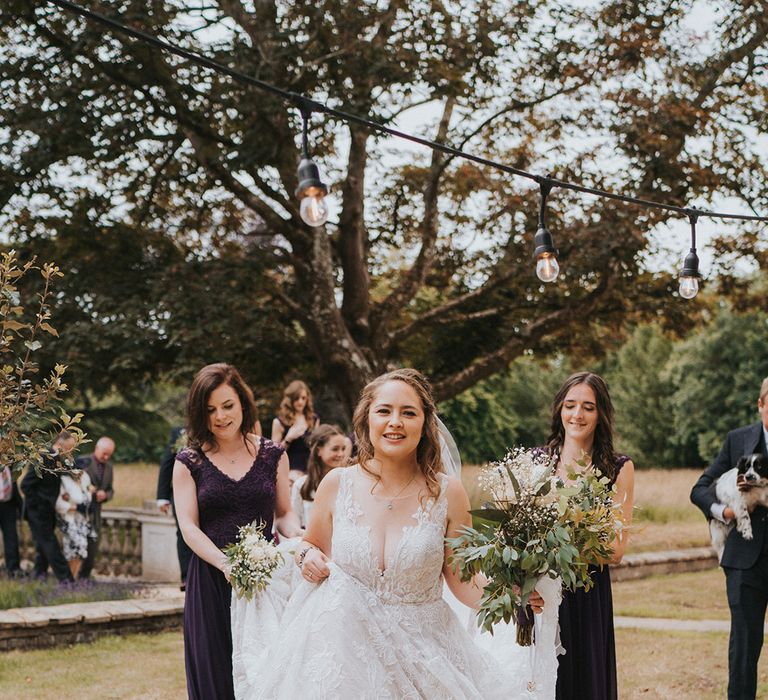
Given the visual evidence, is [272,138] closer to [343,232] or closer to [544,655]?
[343,232]

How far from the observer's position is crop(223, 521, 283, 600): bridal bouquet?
4.70m

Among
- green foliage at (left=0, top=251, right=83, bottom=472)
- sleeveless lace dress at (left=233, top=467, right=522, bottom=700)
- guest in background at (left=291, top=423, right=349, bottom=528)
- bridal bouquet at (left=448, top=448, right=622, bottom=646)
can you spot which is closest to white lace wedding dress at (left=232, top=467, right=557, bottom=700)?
sleeveless lace dress at (left=233, top=467, right=522, bottom=700)

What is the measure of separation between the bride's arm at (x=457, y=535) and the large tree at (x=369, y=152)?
375 inches

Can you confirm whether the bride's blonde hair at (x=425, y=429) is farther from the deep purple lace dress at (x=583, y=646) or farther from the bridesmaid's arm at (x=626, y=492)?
the deep purple lace dress at (x=583, y=646)

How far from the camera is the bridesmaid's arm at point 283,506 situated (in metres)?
5.41

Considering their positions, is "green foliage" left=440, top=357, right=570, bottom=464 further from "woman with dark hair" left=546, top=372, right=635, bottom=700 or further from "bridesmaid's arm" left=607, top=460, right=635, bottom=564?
"bridesmaid's arm" left=607, top=460, right=635, bottom=564

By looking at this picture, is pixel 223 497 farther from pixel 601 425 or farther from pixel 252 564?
pixel 601 425

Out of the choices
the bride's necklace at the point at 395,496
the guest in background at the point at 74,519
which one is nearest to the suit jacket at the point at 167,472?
the guest in background at the point at 74,519

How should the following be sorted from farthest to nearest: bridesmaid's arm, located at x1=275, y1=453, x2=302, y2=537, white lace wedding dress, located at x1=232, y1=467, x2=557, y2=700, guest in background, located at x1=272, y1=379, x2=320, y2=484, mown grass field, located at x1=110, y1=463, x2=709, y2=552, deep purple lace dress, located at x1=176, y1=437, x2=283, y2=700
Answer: mown grass field, located at x1=110, y1=463, x2=709, y2=552 → guest in background, located at x1=272, y1=379, x2=320, y2=484 → bridesmaid's arm, located at x1=275, y1=453, x2=302, y2=537 → deep purple lace dress, located at x1=176, y1=437, x2=283, y2=700 → white lace wedding dress, located at x1=232, y1=467, x2=557, y2=700

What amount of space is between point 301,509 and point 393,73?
7129 mm

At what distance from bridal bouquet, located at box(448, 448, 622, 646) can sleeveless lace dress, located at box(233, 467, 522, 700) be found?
6.3 inches

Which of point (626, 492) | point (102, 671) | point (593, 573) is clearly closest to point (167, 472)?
point (102, 671)

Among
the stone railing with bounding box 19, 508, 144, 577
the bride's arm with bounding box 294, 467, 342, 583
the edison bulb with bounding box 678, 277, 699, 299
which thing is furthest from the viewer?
the stone railing with bounding box 19, 508, 144, 577

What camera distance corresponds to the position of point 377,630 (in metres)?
3.73
